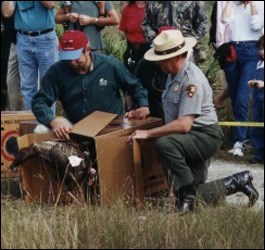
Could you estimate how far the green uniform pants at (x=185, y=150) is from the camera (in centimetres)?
643

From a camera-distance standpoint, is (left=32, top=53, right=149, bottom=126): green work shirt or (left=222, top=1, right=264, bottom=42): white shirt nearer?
(left=32, top=53, right=149, bottom=126): green work shirt

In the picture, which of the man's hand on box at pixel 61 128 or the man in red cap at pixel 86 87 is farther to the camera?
the man in red cap at pixel 86 87

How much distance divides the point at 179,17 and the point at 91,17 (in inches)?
36.2

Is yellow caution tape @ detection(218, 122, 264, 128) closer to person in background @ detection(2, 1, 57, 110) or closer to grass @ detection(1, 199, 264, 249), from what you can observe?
person in background @ detection(2, 1, 57, 110)

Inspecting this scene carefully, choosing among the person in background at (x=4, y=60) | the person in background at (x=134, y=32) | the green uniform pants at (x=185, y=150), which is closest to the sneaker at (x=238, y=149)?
the person in background at (x=134, y=32)

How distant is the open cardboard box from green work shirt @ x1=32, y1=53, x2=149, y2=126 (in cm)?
25

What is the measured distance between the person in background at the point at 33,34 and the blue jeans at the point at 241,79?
1.63 metres

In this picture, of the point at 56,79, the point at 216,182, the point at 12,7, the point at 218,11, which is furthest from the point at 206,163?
→ the point at 12,7

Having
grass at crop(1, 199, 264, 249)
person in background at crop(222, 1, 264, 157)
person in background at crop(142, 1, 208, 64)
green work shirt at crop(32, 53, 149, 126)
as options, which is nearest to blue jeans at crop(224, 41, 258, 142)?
person in background at crop(222, 1, 264, 157)

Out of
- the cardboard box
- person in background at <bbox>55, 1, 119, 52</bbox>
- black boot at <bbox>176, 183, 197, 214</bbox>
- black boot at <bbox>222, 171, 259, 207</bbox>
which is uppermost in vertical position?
person in background at <bbox>55, 1, 119, 52</bbox>

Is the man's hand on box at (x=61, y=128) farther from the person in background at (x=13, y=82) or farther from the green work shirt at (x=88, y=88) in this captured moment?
the person in background at (x=13, y=82)

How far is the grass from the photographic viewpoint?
5109mm

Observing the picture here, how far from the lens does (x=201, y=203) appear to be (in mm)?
6297

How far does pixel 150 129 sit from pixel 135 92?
52 centimetres
